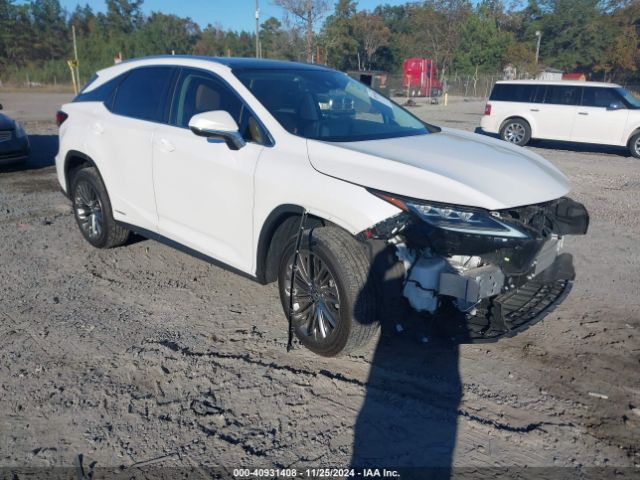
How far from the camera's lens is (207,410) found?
2.99 metres

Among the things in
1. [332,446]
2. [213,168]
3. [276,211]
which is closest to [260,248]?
[276,211]

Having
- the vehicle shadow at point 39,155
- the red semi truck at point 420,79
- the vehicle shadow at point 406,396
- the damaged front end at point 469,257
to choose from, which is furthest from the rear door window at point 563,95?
the red semi truck at point 420,79

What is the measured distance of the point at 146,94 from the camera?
4.71 metres

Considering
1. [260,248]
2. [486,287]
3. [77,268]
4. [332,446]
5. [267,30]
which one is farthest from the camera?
[267,30]

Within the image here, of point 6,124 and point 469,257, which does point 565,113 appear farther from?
point 6,124

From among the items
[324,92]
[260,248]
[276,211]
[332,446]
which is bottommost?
[332,446]

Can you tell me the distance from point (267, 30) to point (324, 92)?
80900mm

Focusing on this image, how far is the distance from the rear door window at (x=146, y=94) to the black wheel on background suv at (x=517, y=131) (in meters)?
11.7

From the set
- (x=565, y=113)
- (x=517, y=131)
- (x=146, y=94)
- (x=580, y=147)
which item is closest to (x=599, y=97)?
(x=565, y=113)

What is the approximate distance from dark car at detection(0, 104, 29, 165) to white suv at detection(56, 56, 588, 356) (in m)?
5.70

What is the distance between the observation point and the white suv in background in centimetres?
1298

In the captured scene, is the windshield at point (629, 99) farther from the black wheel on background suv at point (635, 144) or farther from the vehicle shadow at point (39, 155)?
the vehicle shadow at point (39, 155)

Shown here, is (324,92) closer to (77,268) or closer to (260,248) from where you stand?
(260,248)

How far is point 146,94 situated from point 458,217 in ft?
10.1
